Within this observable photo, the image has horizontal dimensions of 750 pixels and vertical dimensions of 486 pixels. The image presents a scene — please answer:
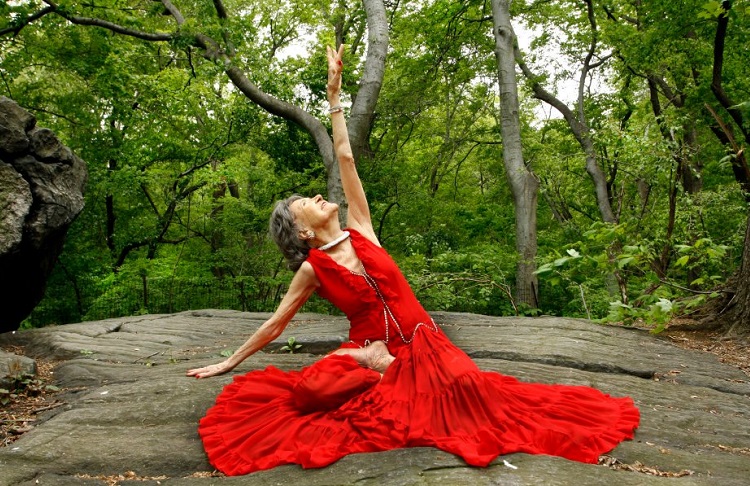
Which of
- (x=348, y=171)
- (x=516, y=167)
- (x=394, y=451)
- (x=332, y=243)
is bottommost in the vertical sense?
(x=394, y=451)

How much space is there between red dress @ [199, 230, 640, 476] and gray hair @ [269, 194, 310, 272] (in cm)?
11

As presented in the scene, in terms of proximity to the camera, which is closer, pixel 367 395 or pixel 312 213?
pixel 367 395

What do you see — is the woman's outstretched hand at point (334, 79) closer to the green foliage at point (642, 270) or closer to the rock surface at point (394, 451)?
the rock surface at point (394, 451)

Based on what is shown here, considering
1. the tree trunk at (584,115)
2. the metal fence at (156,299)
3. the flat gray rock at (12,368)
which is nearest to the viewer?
the flat gray rock at (12,368)

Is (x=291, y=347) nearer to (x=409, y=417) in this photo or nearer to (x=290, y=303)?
(x=290, y=303)

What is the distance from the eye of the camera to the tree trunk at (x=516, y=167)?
11.3m

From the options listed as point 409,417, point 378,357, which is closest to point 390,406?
point 409,417

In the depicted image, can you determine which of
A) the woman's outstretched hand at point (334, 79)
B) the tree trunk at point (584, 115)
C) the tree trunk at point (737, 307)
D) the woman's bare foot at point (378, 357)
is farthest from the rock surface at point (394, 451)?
the tree trunk at point (584, 115)

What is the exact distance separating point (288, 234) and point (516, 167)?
28.3 feet

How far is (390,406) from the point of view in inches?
125

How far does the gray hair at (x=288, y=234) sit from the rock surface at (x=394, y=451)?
1.28 metres

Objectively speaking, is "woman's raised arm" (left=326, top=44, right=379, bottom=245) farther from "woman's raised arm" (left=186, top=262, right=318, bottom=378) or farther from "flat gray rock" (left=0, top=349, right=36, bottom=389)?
"flat gray rock" (left=0, top=349, right=36, bottom=389)

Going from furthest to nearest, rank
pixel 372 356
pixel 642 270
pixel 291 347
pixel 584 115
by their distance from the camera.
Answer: pixel 584 115
pixel 642 270
pixel 291 347
pixel 372 356

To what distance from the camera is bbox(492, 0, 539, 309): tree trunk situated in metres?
11.3
